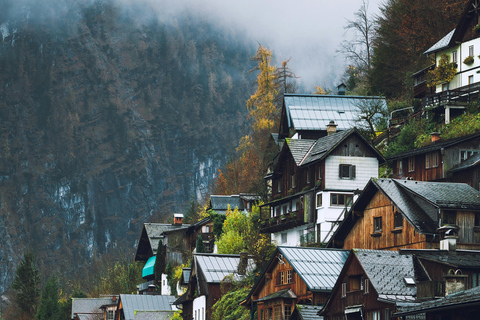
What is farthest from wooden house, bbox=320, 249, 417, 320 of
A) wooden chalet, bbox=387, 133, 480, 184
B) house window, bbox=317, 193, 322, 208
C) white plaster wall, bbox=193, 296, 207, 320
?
house window, bbox=317, 193, 322, 208

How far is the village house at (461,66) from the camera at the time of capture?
219 feet

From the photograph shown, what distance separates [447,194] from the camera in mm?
44875

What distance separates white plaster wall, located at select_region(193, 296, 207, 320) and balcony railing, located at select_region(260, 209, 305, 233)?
1000cm

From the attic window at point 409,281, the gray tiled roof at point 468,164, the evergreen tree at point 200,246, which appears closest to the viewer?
the attic window at point 409,281

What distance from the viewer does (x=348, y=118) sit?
262 ft

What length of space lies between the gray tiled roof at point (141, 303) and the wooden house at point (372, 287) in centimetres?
3678

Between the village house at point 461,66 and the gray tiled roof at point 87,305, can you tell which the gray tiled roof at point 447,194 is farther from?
the gray tiled roof at point 87,305

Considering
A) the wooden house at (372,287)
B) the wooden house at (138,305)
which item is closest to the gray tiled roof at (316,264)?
the wooden house at (372,287)

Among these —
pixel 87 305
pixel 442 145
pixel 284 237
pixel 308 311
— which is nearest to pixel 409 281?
pixel 308 311

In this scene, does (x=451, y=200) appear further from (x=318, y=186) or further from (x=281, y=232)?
(x=281, y=232)

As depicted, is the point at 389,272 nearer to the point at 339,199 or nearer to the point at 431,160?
the point at 431,160

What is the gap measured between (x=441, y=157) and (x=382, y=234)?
1328 cm

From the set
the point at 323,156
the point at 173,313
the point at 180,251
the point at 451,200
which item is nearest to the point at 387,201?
the point at 451,200

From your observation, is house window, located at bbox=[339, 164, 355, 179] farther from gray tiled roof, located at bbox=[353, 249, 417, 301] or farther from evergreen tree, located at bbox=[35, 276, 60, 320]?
evergreen tree, located at bbox=[35, 276, 60, 320]
